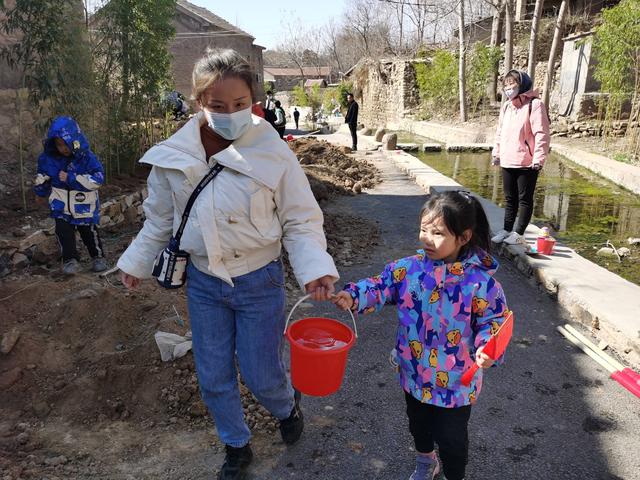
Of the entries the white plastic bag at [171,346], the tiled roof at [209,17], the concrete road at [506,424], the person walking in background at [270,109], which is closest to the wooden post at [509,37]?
the person walking in background at [270,109]

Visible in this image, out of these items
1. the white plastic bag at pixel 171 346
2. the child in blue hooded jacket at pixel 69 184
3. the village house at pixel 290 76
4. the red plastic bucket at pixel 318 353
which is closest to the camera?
the red plastic bucket at pixel 318 353

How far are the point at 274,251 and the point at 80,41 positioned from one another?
550 centimetres

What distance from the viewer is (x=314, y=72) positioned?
76.3 m

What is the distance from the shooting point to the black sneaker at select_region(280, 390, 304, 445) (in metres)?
2.36

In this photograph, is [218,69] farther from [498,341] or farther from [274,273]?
[498,341]

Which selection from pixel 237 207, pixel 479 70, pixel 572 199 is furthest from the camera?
pixel 479 70

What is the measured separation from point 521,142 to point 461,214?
10.9 ft

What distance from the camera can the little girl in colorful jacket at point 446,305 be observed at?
1.84 m

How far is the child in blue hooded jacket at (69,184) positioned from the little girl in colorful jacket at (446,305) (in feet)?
11.8

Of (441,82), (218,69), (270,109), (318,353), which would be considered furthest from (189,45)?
(318,353)

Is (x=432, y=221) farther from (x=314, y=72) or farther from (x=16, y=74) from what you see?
(x=314, y=72)

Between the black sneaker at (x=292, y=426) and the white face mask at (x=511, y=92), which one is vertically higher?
the white face mask at (x=511, y=92)

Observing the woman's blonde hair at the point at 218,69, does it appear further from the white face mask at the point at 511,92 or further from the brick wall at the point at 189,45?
the brick wall at the point at 189,45

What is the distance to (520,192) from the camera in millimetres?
4918
